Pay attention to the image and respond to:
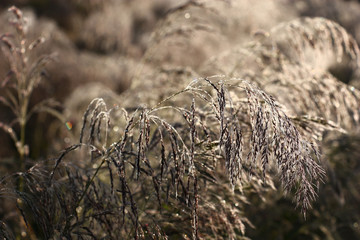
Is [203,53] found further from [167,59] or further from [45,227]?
[45,227]

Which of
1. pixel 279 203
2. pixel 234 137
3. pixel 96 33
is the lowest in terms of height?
pixel 279 203

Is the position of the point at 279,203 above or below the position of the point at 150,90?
below

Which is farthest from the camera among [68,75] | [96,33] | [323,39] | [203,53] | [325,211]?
[96,33]

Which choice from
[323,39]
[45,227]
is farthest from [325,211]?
[45,227]

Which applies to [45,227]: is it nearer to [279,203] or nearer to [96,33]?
[279,203]

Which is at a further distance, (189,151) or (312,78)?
(312,78)

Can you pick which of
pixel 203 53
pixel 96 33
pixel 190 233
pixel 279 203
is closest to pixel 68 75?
pixel 96 33

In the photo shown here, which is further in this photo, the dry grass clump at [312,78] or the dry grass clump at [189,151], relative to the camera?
the dry grass clump at [312,78]

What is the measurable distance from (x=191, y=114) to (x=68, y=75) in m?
5.27

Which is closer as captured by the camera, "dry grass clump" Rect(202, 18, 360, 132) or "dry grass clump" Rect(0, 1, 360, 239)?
"dry grass clump" Rect(0, 1, 360, 239)

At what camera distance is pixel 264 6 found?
779 cm

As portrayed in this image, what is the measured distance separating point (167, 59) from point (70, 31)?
8.19 feet

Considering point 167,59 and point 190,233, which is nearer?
point 190,233

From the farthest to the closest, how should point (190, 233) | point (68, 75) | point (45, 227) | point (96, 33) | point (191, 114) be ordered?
point (96, 33) → point (68, 75) → point (190, 233) → point (45, 227) → point (191, 114)
